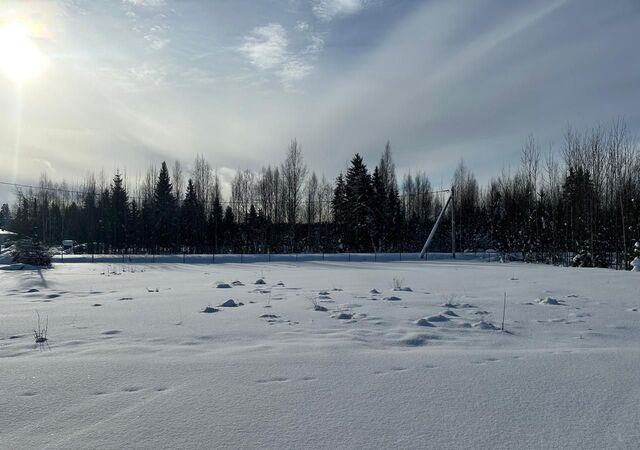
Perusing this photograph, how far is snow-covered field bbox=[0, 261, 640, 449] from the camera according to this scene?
257 cm

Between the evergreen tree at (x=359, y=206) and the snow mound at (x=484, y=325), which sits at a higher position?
the evergreen tree at (x=359, y=206)

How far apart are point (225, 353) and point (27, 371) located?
1749 mm

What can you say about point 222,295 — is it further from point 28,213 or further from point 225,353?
point 28,213

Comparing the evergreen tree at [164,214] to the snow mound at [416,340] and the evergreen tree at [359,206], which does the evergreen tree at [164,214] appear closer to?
the evergreen tree at [359,206]

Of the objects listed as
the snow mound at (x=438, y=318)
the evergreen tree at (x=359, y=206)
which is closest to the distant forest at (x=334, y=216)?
the evergreen tree at (x=359, y=206)

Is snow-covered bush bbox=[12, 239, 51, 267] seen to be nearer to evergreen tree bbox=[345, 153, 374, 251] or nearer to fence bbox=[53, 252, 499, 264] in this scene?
fence bbox=[53, 252, 499, 264]

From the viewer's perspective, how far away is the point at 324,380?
3539 millimetres

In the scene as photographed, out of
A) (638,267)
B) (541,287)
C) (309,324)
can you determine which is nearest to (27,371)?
(309,324)

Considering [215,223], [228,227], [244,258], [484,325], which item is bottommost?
[484,325]

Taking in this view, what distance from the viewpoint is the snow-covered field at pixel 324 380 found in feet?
8.43

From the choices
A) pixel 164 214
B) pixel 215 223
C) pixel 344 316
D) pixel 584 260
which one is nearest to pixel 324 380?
pixel 344 316

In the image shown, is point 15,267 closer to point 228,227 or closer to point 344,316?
point 344,316

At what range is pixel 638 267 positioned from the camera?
17422mm

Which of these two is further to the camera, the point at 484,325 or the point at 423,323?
the point at 423,323
